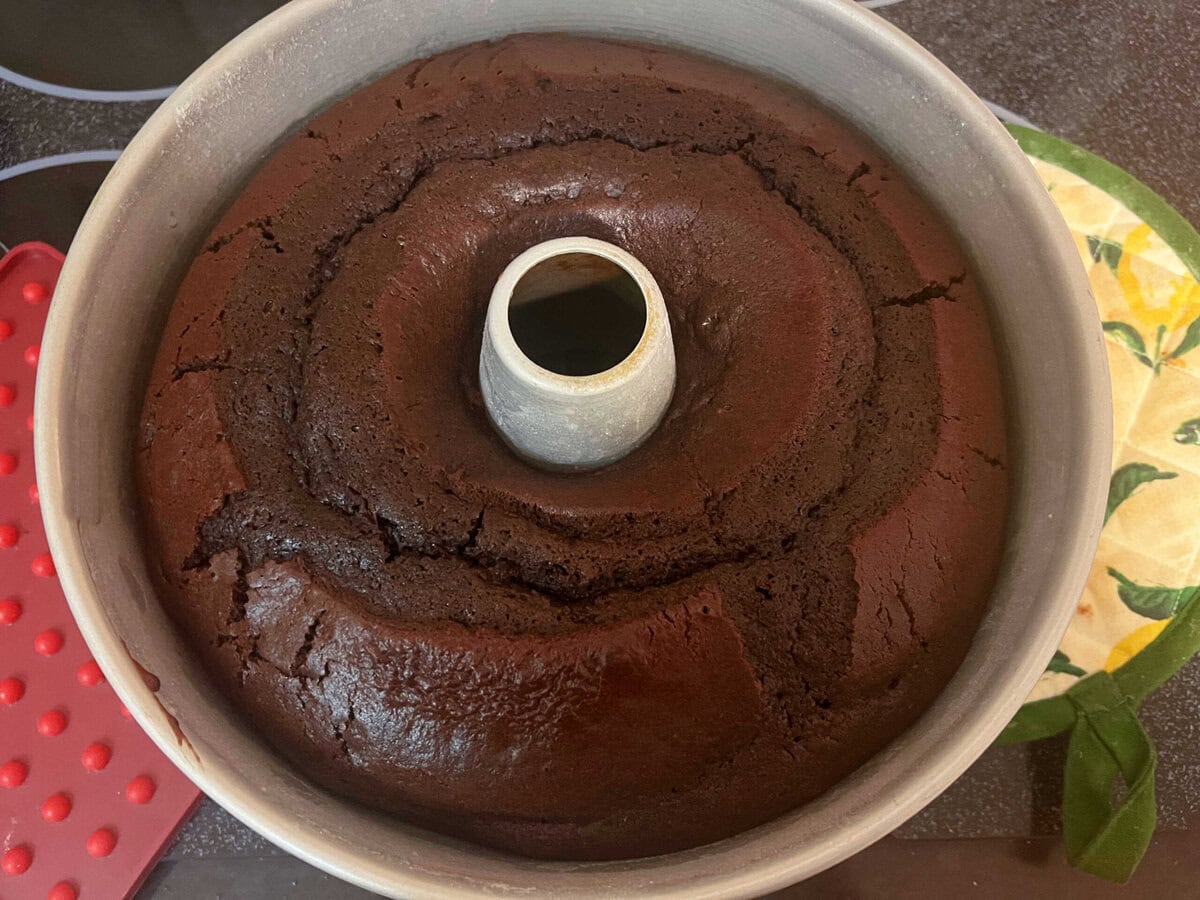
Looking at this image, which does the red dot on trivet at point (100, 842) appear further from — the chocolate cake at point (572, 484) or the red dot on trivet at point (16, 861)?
the chocolate cake at point (572, 484)

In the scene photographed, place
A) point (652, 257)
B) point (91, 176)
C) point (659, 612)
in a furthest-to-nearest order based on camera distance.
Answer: point (91, 176) < point (652, 257) < point (659, 612)

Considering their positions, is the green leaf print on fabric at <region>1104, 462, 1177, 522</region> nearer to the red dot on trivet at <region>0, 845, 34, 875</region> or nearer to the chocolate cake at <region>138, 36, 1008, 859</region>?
the chocolate cake at <region>138, 36, 1008, 859</region>

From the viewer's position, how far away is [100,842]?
1.02 m

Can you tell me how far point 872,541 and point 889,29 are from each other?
55 centimetres

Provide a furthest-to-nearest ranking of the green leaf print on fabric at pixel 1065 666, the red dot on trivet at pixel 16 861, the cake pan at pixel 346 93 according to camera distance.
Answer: the green leaf print on fabric at pixel 1065 666, the red dot on trivet at pixel 16 861, the cake pan at pixel 346 93

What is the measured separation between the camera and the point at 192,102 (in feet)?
3.01

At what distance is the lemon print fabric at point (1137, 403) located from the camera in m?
1.14

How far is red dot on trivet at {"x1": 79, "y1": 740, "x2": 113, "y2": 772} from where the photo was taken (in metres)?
1.04

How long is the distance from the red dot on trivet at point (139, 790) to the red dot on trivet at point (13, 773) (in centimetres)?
12

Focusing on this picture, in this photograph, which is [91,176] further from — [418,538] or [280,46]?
[418,538]

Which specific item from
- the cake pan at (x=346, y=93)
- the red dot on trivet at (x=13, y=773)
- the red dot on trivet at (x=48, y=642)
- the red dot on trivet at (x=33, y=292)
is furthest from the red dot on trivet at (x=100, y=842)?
the red dot on trivet at (x=33, y=292)

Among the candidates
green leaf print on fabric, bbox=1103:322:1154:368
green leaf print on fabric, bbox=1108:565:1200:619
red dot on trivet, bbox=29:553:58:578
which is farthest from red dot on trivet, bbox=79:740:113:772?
green leaf print on fabric, bbox=1103:322:1154:368

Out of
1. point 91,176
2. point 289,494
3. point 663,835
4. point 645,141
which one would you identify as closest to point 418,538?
point 289,494

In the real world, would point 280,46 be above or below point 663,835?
above
